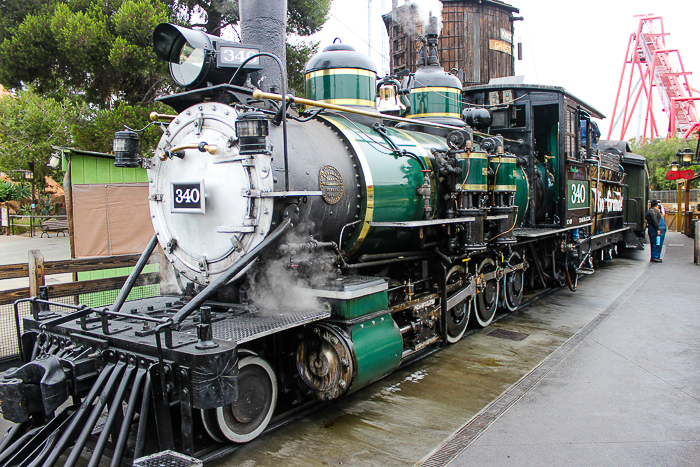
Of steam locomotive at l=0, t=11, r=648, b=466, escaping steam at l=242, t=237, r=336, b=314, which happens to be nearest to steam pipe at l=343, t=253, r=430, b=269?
steam locomotive at l=0, t=11, r=648, b=466

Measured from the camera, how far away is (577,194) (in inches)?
323

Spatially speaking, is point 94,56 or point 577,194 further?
point 94,56

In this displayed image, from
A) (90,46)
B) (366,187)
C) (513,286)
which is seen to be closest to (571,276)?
(513,286)

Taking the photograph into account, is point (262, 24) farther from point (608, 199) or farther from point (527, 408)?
point (608, 199)

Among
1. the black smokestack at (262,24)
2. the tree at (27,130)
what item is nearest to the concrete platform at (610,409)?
the black smokestack at (262,24)

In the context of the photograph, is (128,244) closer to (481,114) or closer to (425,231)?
(425,231)

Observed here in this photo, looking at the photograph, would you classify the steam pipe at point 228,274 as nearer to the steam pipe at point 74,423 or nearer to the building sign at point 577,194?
the steam pipe at point 74,423

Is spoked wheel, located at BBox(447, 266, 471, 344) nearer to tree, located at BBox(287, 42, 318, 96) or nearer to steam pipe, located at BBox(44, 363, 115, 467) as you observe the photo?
steam pipe, located at BBox(44, 363, 115, 467)

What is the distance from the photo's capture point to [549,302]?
319 inches

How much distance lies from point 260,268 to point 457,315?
298cm

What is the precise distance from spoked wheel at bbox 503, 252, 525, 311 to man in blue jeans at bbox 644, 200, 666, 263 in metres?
7.64

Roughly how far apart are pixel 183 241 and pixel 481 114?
4.91 metres

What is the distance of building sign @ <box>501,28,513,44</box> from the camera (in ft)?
82.8

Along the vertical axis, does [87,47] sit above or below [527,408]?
above
